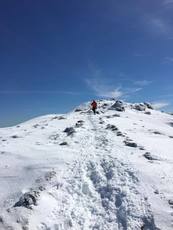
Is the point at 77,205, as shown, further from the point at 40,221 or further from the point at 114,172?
the point at 114,172

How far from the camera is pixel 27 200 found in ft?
37.1

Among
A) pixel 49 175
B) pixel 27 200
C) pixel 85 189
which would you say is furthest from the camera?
pixel 49 175

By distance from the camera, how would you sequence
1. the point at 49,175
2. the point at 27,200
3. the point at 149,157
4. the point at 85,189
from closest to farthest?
1. the point at 27,200
2. the point at 85,189
3. the point at 49,175
4. the point at 149,157

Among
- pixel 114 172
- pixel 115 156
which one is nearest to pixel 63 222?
pixel 114 172

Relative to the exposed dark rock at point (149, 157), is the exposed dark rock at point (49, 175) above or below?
below

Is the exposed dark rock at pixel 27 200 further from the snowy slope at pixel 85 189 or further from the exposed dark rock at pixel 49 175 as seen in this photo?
the exposed dark rock at pixel 49 175

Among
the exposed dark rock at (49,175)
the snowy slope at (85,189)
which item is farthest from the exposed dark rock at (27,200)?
the exposed dark rock at (49,175)

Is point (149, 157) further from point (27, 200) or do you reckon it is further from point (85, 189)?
point (27, 200)

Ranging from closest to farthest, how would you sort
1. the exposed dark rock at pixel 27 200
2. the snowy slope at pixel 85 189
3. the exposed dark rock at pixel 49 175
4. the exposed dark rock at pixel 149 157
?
Result: the snowy slope at pixel 85 189, the exposed dark rock at pixel 27 200, the exposed dark rock at pixel 49 175, the exposed dark rock at pixel 149 157

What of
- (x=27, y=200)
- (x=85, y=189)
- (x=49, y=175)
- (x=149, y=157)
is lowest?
(x=27, y=200)

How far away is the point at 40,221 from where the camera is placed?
10461 mm

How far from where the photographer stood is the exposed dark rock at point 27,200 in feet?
36.7

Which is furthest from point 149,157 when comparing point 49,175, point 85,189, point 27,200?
point 27,200

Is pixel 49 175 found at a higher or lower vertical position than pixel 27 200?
higher
